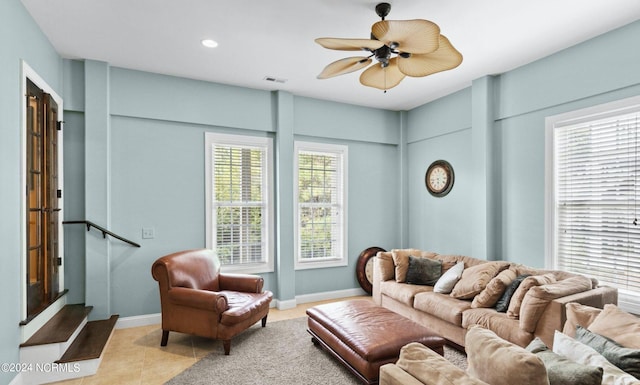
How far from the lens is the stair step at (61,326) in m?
2.71

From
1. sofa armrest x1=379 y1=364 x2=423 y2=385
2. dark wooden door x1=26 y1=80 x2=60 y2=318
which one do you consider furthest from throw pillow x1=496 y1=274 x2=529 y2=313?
dark wooden door x1=26 y1=80 x2=60 y2=318

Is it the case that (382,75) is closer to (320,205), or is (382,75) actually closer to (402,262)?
(402,262)

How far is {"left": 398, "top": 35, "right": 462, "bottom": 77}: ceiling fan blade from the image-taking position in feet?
7.49

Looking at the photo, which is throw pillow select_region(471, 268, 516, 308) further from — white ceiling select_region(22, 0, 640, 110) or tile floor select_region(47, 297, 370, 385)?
tile floor select_region(47, 297, 370, 385)

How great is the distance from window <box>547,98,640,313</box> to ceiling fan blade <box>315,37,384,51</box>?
2.37 m

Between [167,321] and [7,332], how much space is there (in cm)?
120

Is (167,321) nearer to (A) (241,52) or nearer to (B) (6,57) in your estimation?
(B) (6,57)

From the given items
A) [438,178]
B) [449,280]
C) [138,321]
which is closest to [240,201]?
[138,321]

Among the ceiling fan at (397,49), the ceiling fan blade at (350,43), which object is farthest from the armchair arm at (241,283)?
the ceiling fan blade at (350,43)

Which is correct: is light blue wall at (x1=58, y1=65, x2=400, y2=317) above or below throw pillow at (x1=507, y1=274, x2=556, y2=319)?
above

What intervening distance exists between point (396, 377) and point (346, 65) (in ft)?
7.03

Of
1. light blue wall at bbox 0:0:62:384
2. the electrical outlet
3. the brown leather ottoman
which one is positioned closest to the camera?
light blue wall at bbox 0:0:62:384

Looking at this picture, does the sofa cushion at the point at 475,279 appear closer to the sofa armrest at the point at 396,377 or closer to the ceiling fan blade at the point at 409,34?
the sofa armrest at the point at 396,377

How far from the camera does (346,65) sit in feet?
8.59
